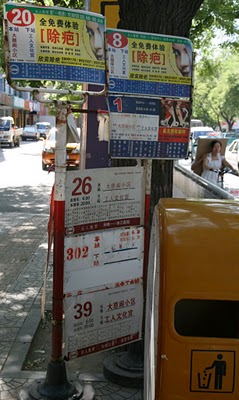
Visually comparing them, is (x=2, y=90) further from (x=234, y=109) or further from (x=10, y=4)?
(x=10, y=4)

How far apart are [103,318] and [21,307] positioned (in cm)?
202

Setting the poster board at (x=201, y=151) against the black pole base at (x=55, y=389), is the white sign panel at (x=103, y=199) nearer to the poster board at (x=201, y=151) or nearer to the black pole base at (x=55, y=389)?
the black pole base at (x=55, y=389)

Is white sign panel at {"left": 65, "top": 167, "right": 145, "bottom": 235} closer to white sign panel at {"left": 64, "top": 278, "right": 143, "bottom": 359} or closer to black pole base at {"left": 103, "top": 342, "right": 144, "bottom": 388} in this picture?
white sign panel at {"left": 64, "top": 278, "right": 143, "bottom": 359}

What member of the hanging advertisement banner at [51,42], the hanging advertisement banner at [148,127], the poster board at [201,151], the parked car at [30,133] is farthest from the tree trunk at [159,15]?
the parked car at [30,133]

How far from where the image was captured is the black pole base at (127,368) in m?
3.96

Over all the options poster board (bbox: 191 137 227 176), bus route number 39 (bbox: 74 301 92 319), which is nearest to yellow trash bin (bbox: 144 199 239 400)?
bus route number 39 (bbox: 74 301 92 319)

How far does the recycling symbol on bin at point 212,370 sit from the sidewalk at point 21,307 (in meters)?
1.70

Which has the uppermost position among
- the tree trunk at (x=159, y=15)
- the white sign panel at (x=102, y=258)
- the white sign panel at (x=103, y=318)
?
the tree trunk at (x=159, y=15)

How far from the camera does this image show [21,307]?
547cm

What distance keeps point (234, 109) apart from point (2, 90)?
25.3 meters

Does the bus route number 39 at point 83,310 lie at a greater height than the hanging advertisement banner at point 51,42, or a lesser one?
lesser

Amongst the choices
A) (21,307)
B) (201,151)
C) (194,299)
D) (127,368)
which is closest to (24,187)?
(201,151)

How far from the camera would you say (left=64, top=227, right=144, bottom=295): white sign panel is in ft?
11.4

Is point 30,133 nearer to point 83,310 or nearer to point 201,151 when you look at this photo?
point 201,151
